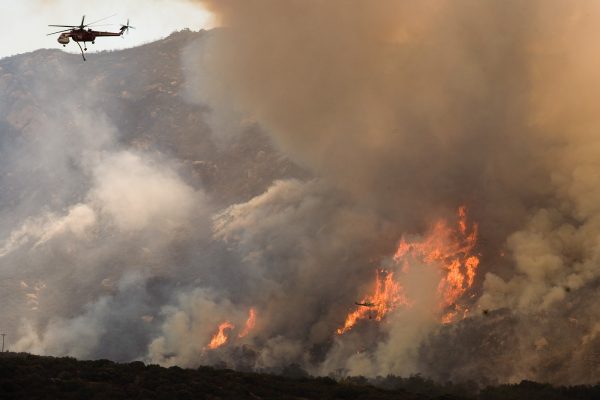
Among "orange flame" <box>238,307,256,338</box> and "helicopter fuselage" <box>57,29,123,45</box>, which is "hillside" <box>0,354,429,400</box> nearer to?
"helicopter fuselage" <box>57,29,123,45</box>

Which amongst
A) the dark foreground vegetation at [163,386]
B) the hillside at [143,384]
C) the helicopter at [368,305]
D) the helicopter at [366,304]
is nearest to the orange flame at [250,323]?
the helicopter at [368,305]

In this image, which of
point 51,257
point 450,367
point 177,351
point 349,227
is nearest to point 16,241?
point 51,257

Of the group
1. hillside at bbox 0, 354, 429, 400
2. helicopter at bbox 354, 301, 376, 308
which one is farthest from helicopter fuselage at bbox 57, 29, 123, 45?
helicopter at bbox 354, 301, 376, 308

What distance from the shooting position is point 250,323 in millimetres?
144375

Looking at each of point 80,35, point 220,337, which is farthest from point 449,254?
point 80,35

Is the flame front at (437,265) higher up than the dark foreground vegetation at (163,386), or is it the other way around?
the flame front at (437,265)

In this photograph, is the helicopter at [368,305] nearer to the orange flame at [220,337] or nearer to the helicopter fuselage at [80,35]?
the orange flame at [220,337]

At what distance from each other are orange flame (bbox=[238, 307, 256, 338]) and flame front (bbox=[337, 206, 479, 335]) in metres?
16.3

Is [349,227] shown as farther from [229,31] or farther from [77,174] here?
[77,174]

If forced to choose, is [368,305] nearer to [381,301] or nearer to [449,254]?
[381,301]

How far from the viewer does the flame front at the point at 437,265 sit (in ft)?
423

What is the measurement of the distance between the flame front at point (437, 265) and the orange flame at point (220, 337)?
19958mm

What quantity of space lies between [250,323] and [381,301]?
75.5 feet

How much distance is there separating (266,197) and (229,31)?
37.8 m
